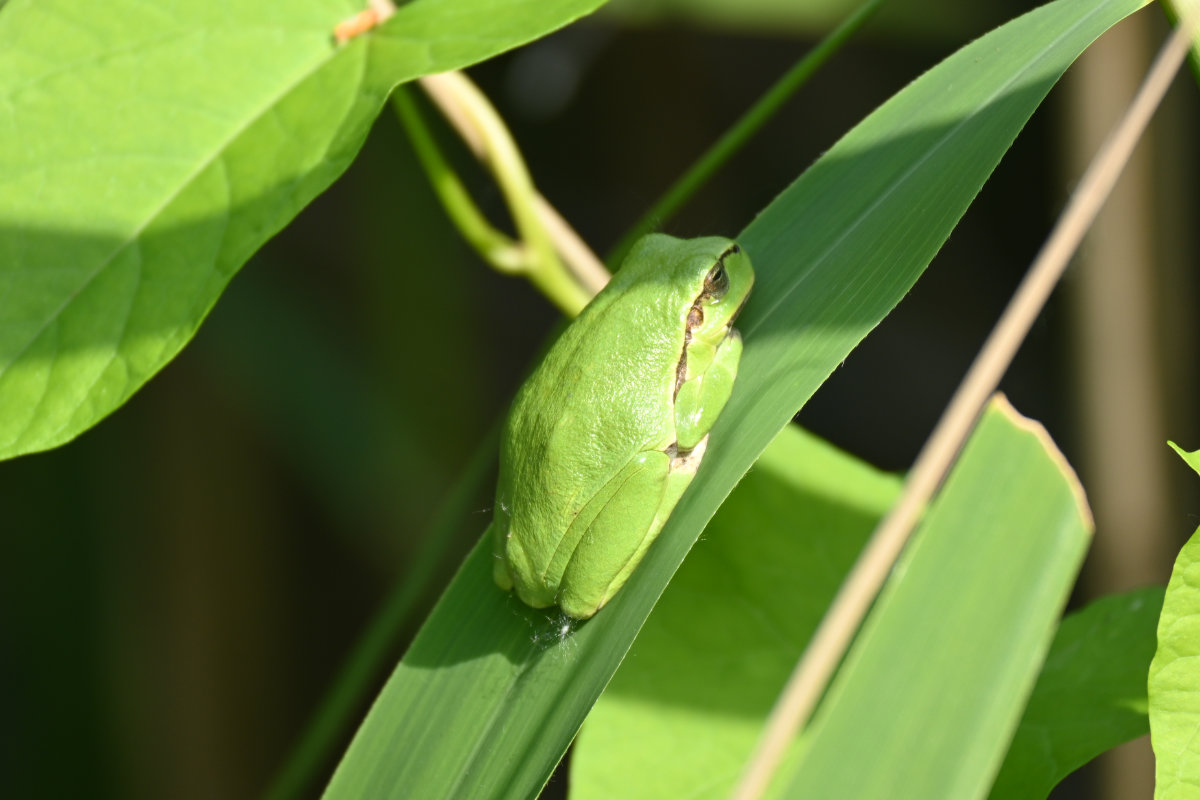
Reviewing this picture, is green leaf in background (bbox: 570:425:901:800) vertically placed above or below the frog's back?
below

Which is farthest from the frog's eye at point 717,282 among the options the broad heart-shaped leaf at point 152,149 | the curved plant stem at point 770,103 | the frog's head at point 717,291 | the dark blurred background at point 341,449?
the dark blurred background at point 341,449

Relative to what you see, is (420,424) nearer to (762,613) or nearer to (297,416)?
(297,416)

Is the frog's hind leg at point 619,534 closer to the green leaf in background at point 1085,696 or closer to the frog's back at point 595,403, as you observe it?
the frog's back at point 595,403

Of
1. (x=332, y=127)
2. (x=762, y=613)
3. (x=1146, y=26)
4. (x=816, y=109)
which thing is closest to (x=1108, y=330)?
(x=1146, y=26)

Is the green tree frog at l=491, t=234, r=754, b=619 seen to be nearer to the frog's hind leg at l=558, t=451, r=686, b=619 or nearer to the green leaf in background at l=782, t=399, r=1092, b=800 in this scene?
the frog's hind leg at l=558, t=451, r=686, b=619

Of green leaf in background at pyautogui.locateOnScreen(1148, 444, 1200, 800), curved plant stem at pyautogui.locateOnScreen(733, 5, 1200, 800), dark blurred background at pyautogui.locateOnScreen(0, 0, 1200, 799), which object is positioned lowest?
dark blurred background at pyautogui.locateOnScreen(0, 0, 1200, 799)

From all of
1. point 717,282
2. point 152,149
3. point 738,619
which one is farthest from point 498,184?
point 738,619

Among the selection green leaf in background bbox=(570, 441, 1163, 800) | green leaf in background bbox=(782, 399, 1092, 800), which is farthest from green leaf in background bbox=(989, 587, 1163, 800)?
green leaf in background bbox=(782, 399, 1092, 800)
